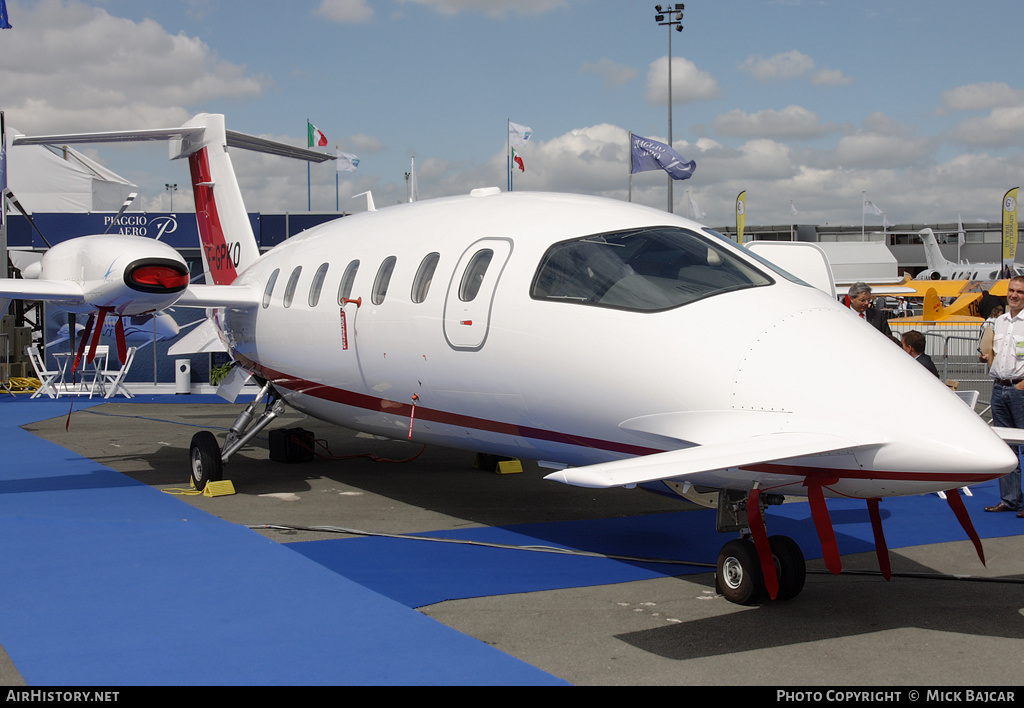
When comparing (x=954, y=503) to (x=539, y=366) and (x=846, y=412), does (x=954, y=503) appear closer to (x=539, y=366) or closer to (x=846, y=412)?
(x=846, y=412)

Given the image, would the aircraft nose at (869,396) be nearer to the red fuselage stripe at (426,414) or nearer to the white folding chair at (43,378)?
the red fuselage stripe at (426,414)

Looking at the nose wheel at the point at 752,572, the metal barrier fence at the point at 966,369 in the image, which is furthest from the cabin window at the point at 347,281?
the metal barrier fence at the point at 966,369

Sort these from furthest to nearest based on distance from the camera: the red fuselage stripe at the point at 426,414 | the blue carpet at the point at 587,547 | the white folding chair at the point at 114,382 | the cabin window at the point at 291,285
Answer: the white folding chair at the point at 114,382 → the cabin window at the point at 291,285 → the blue carpet at the point at 587,547 → the red fuselage stripe at the point at 426,414

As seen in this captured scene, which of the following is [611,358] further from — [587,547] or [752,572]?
[587,547]

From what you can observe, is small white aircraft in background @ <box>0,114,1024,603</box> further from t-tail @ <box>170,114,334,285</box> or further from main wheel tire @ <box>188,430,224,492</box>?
t-tail @ <box>170,114,334,285</box>

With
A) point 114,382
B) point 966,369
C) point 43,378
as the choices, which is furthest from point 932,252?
point 43,378

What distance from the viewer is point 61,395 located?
71.2ft

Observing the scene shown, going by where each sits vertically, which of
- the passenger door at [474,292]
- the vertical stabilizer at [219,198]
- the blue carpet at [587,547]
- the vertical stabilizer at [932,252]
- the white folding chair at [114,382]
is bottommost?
the blue carpet at [587,547]

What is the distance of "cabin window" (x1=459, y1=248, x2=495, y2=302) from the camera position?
6.68 meters

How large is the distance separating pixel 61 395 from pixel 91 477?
12.4 meters

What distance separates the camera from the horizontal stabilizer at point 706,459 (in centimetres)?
407

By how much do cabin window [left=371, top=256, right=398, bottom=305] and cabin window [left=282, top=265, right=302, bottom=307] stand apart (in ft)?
6.12

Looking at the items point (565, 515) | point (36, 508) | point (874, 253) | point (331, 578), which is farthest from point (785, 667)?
point (874, 253)

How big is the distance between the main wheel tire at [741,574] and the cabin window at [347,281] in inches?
170
